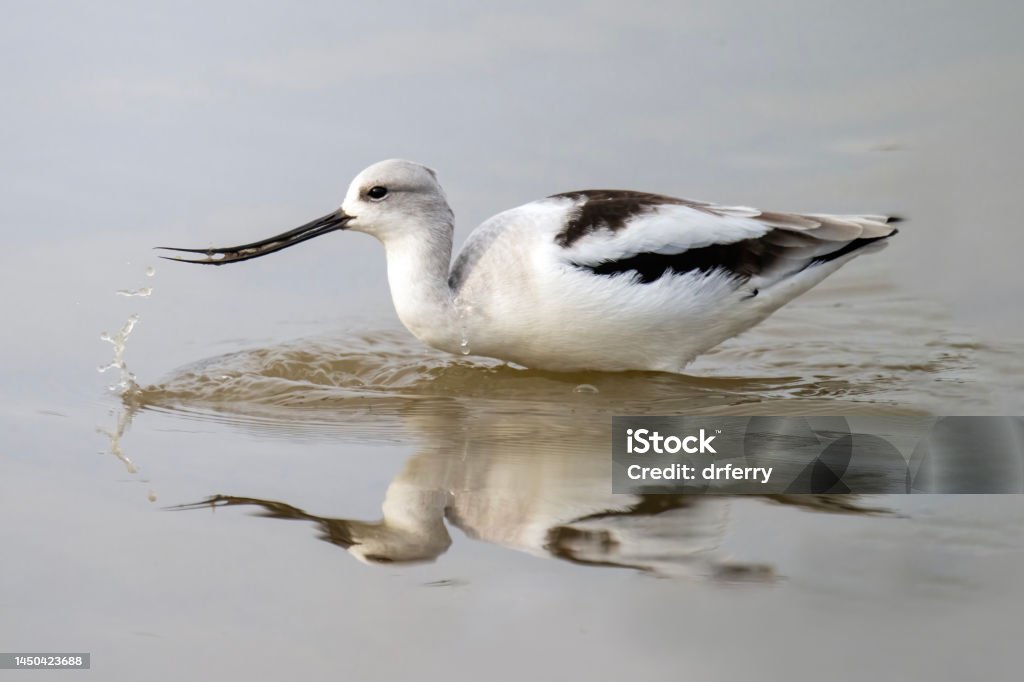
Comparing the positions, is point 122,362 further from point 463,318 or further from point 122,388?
point 463,318

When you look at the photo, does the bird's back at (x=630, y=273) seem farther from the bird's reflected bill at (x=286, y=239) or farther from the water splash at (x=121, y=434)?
the water splash at (x=121, y=434)

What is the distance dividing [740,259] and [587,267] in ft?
2.75

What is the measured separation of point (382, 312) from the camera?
846 centimetres

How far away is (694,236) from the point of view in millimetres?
7047

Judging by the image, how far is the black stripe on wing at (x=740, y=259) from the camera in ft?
22.7

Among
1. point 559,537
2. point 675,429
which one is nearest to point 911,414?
point 675,429

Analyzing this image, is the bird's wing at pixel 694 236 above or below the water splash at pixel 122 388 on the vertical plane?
above

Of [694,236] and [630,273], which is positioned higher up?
[694,236]

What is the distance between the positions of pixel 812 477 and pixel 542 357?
192 centimetres

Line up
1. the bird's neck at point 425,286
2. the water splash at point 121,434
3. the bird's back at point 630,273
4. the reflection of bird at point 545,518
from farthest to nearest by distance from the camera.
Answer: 1. the bird's neck at point 425,286
2. the bird's back at point 630,273
3. the water splash at point 121,434
4. the reflection of bird at point 545,518

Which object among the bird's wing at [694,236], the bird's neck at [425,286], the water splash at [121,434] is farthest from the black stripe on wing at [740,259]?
the water splash at [121,434]

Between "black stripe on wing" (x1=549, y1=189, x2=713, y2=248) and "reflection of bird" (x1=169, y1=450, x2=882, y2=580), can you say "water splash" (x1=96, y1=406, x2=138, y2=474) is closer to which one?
"reflection of bird" (x1=169, y1=450, x2=882, y2=580)

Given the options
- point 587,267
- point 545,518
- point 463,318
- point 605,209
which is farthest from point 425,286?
point 545,518

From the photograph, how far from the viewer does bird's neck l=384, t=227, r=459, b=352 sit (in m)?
6.93
